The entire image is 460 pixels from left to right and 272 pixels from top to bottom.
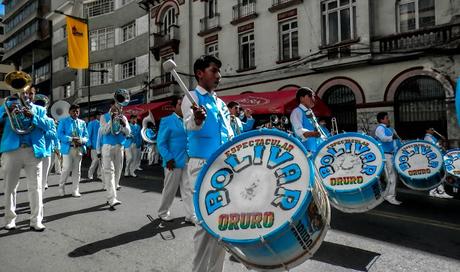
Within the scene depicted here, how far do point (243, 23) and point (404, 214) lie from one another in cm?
1487

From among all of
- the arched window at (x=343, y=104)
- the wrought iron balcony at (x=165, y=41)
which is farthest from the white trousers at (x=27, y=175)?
the wrought iron balcony at (x=165, y=41)

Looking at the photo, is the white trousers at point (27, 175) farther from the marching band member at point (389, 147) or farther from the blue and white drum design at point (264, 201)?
the marching band member at point (389, 147)

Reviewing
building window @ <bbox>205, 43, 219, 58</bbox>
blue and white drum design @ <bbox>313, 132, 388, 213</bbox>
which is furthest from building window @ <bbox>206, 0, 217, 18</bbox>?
blue and white drum design @ <bbox>313, 132, 388, 213</bbox>

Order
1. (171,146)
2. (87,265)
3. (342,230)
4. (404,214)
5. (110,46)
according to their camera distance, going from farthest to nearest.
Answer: (110,46) < (404,214) < (171,146) < (342,230) < (87,265)

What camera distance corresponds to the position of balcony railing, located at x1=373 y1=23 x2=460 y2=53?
12594 mm

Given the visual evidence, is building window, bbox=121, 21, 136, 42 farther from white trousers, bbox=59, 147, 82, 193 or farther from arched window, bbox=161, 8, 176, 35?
white trousers, bbox=59, 147, 82, 193

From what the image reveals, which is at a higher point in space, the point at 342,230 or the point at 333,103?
the point at 333,103

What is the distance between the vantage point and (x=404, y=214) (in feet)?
20.8

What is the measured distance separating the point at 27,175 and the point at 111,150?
191 cm

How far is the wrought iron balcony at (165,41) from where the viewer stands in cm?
2298

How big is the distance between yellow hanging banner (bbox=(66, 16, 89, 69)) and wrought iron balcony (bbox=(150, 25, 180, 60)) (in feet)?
18.8

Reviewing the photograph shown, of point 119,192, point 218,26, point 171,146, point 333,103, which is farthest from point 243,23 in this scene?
point 171,146

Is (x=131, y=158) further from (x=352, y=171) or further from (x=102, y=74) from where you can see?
(x=102, y=74)

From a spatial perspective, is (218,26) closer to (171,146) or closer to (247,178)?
(171,146)
